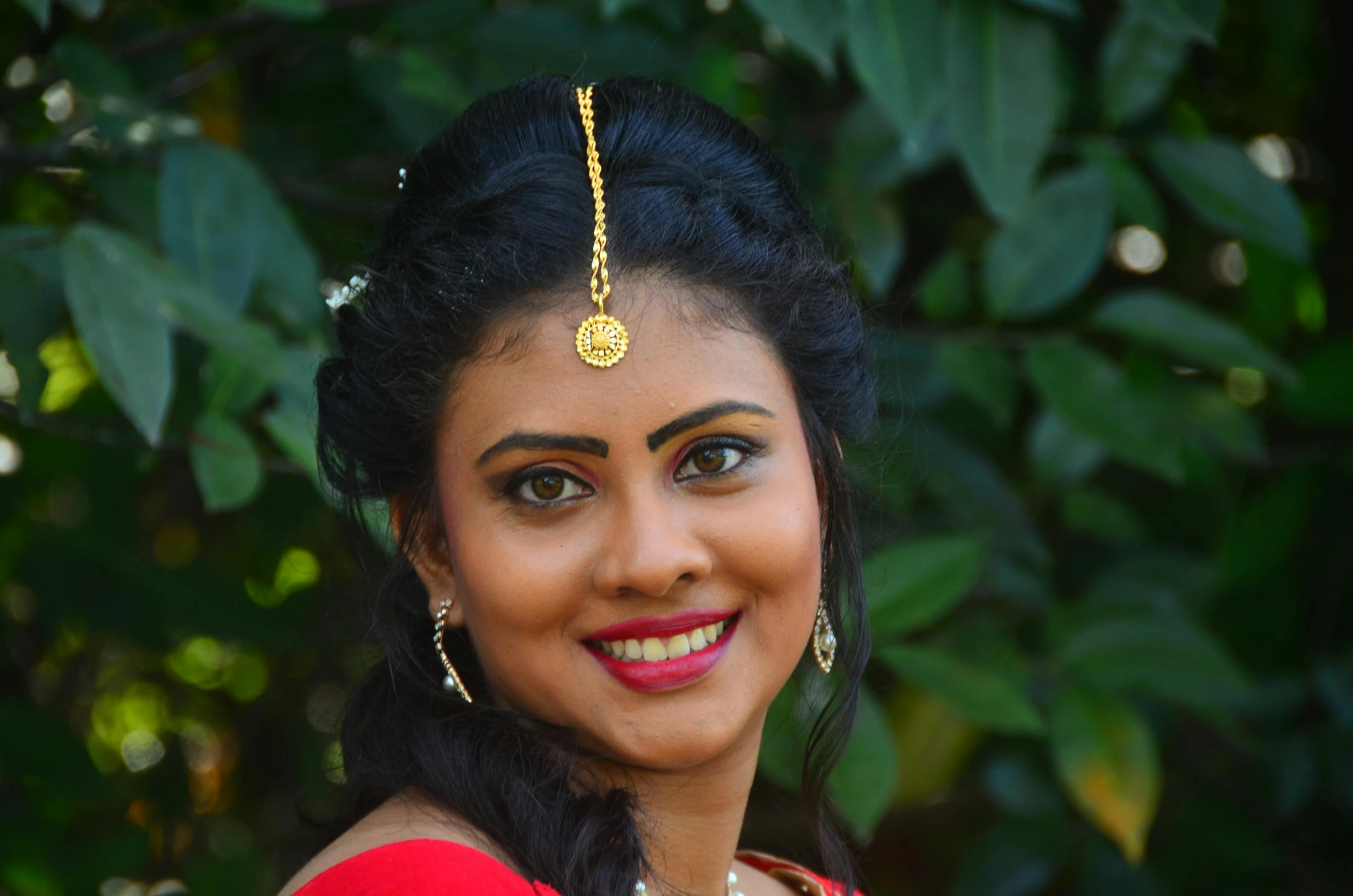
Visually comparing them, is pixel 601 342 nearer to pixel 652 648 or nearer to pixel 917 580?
pixel 652 648

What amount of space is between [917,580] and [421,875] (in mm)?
1249

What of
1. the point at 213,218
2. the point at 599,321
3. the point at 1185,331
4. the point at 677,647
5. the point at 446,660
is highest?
the point at 599,321

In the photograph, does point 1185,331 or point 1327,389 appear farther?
point 1327,389

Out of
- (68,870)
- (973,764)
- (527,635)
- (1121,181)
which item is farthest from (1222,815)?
(68,870)

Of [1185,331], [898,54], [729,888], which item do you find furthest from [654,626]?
[1185,331]

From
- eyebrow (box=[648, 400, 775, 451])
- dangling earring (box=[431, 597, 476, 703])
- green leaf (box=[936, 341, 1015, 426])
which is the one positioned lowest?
green leaf (box=[936, 341, 1015, 426])

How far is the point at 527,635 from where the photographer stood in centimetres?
151

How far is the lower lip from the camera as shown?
151cm

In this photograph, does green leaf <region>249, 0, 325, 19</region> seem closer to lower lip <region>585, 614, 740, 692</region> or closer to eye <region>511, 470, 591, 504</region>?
eye <region>511, 470, 591, 504</region>

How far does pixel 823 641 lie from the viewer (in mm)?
1785

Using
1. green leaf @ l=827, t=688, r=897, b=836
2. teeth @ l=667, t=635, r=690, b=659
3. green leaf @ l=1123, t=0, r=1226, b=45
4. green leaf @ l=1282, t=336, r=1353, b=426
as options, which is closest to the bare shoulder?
teeth @ l=667, t=635, r=690, b=659

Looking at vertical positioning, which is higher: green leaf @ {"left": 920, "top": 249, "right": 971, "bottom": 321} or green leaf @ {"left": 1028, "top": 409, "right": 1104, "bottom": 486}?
green leaf @ {"left": 920, "top": 249, "right": 971, "bottom": 321}

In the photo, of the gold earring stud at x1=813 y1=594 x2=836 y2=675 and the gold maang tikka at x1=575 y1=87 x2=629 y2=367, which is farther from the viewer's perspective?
the gold earring stud at x1=813 y1=594 x2=836 y2=675

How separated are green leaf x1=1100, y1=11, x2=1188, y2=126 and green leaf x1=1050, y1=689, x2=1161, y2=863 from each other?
1.13 meters
